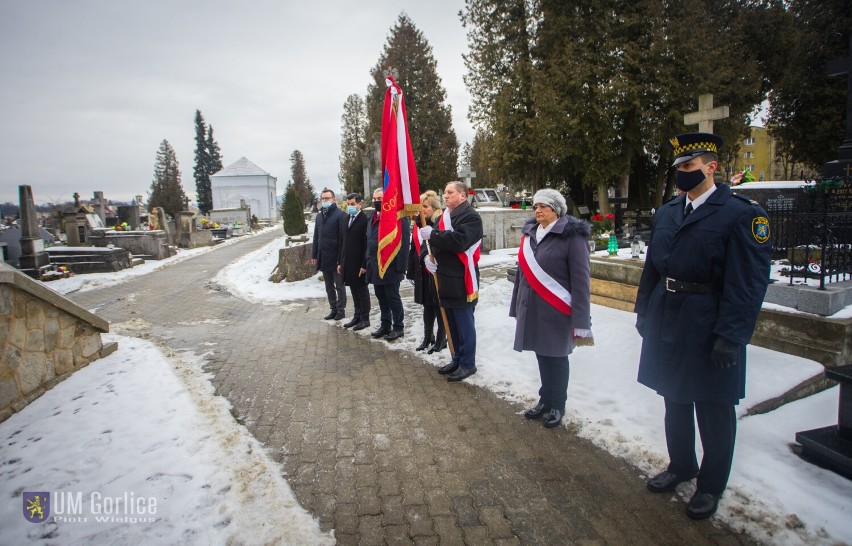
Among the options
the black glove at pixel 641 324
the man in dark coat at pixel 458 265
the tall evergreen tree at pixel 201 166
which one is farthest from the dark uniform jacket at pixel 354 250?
the tall evergreen tree at pixel 201 166

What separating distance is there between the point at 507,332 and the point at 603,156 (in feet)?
44.0

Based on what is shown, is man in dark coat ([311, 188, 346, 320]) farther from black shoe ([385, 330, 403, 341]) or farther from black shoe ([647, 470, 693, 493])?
black shoe ([647, 470, 693, 493])

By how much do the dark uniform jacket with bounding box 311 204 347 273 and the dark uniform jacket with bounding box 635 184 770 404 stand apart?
5.28m

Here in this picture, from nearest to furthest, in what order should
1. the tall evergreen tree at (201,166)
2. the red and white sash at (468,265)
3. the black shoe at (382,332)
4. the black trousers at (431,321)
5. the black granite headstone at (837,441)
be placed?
the black granite headstone at (837,441)
the red and white sash at (468,265)
the black trousers at (431,321)
the black shoe at (382,332)
the tall evergreen tree at (201,166)

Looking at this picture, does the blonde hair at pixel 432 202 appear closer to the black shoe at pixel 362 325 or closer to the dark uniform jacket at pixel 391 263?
the dark uniform jacket at pixel 391 263

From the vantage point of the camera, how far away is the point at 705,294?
2.46 metres

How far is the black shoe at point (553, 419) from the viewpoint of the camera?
360cm

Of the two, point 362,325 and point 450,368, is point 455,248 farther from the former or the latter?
point 362,325

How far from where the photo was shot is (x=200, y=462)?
3.16 m

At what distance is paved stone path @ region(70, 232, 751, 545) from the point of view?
2.51 metres

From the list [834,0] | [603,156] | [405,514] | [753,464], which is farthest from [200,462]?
[834,0]

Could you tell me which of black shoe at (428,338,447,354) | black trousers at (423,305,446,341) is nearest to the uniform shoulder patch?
black trousers at (423,305,446,341)

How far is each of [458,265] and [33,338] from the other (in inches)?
158

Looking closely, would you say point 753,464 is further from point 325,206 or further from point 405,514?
point 325,206
